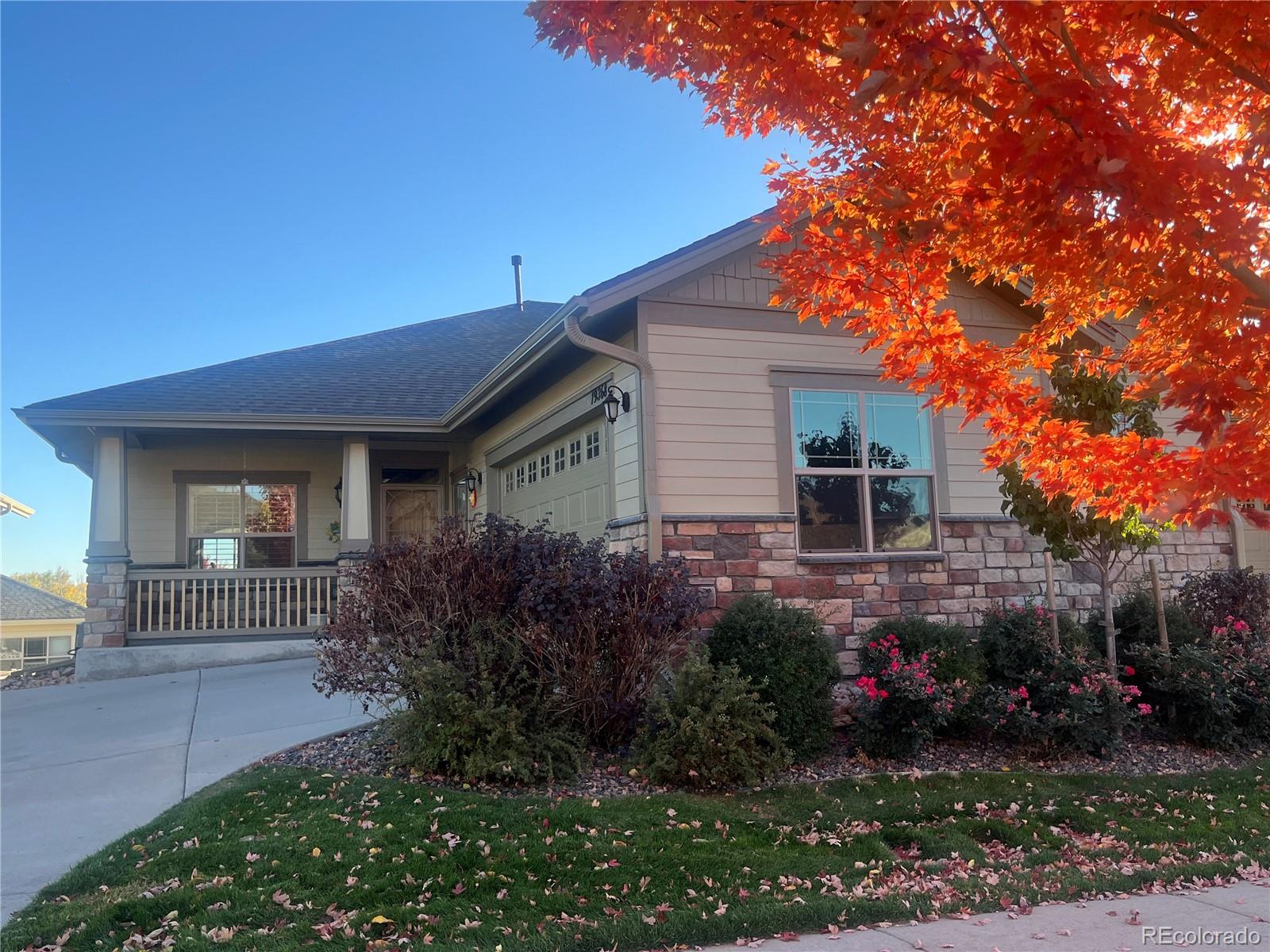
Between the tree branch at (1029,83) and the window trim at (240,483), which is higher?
the tree branch at (1029,83)

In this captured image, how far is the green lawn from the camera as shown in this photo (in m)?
3.69

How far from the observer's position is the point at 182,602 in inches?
453

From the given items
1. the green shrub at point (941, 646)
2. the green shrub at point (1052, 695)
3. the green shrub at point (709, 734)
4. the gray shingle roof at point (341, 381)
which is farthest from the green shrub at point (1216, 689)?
the gray shingle roof at point (341, 381)

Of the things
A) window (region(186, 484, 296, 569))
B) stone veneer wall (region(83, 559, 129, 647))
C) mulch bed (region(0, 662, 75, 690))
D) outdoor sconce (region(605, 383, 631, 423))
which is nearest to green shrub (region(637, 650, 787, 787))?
outdoor sconce (region(605, 383, 631, 423))

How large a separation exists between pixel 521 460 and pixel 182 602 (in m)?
4.66

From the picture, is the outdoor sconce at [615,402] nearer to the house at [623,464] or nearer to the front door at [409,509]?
the house at [623,464]

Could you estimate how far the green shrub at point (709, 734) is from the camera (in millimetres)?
5770

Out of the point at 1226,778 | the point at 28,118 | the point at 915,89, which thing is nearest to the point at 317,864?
the point at 915,89

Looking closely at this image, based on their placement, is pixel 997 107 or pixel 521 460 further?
pixel 521 460

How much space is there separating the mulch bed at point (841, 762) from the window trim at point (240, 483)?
7.41 meters

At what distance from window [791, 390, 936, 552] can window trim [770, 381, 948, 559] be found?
0.01 m

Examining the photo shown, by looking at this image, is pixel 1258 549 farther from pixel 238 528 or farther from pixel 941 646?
pixel 238 528

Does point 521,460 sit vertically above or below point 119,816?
above

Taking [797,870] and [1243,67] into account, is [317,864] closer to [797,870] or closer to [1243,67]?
[797,870]
